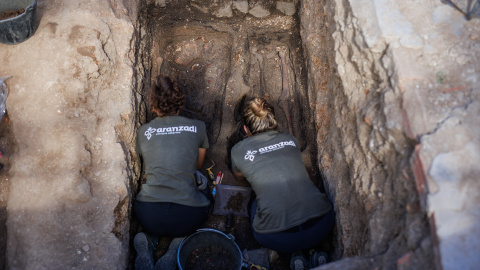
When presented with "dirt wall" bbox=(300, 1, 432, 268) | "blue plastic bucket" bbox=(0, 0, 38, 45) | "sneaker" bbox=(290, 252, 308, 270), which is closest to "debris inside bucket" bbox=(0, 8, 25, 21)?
"blue plastic bucket" bbox=(0, 0, 38, 45)

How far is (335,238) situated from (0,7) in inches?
145

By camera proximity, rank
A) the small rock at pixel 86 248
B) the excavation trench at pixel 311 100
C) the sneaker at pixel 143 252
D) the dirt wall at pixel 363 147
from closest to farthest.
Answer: the dirt wall at pixel 363 147, the excavation trench at pixel 311 100, the small rock at pixel 86 248, the sneaker at pixel 143 252

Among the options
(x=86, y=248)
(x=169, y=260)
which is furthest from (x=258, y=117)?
(x=86, y=248)

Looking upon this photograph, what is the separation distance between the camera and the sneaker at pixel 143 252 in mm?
2998

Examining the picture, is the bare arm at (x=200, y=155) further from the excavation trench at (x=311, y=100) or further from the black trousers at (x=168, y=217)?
the black trousers at (x=168, y=217)

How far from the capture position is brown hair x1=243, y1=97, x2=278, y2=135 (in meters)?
3.15

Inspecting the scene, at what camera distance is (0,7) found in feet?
11.4

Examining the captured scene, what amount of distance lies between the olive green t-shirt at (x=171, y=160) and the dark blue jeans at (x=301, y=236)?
2.16 ft

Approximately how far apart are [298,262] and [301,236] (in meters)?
0.31

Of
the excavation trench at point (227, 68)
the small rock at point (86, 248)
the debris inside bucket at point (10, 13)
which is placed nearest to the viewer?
the small rock at point (86, 248)

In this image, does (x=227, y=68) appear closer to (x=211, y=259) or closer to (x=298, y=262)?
(x=211, y=259)

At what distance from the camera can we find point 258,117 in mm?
3162

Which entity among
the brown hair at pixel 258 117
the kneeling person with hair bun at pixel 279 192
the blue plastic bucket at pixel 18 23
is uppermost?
the blue plastic bucket at pixel 18 23

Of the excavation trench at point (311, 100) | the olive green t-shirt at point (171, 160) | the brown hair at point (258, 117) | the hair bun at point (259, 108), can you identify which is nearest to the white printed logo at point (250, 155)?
the brown hair at point (258, 117)
